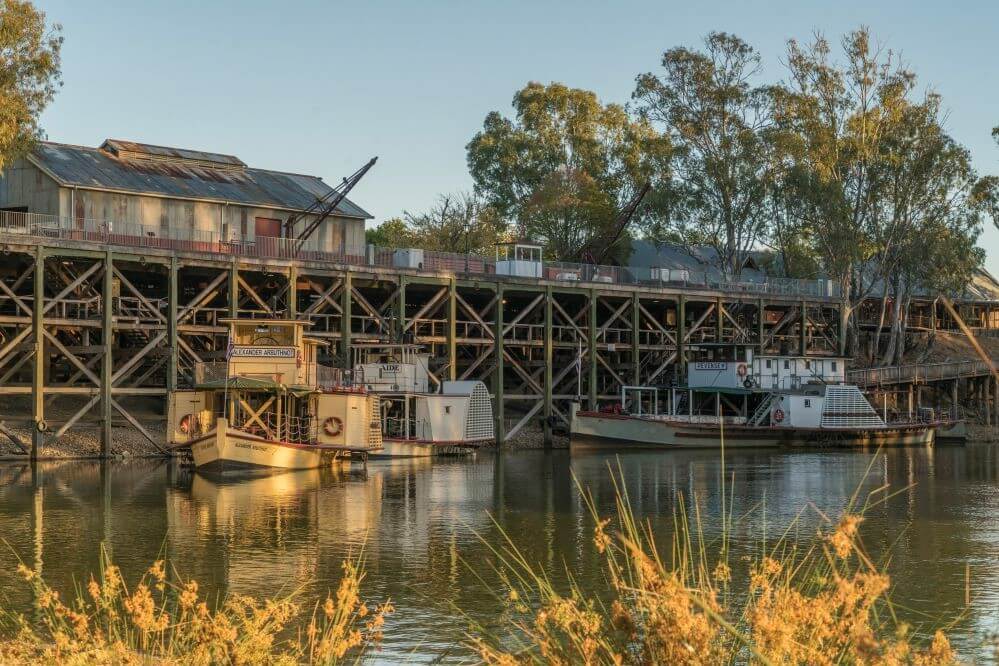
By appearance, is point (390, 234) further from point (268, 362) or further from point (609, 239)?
point (268, 362)

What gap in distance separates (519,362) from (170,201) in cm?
1918

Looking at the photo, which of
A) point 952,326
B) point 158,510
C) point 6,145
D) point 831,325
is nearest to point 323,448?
point 158,510

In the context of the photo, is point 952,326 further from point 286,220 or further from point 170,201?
point 170,201

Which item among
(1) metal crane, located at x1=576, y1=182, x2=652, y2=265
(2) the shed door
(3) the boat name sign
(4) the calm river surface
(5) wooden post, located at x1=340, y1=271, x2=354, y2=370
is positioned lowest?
(4) the calm river surface

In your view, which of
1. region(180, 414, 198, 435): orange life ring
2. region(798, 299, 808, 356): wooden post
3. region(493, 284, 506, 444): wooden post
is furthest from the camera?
region(798, 299, 808, 356): wooden post

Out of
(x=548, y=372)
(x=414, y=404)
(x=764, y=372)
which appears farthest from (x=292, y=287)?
(x=764, y=372)

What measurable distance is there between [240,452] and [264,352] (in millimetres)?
3924

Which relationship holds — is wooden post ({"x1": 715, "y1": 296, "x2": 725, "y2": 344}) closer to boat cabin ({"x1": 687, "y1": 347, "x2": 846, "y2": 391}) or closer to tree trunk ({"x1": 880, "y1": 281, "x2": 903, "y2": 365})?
boat cabin ({"x1": 687, "y1": 347, "x2": 846, "y2": 391})

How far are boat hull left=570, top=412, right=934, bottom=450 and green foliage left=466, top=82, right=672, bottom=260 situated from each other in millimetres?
24654

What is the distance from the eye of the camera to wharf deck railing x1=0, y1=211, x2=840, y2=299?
5181 centimetres

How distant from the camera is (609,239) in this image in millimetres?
85688

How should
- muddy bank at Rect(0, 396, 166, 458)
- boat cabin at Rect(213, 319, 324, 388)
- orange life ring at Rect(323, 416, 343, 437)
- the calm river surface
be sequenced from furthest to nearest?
muddy bank at Rect(0, 396, 166, 458) < orange life ring at Rect(323, 416, 343, 437) < boat cabin at Rect(213, 319, 324, 388) < the calm river surface

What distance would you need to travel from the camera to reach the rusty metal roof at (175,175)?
57938 mm

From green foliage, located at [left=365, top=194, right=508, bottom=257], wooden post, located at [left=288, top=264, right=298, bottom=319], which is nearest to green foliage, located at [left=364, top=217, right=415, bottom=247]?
green foliage, located at [left=365, top=194, right=508, bottom=257]
